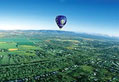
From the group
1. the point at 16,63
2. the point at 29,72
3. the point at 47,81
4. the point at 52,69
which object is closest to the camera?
the point at 47,81

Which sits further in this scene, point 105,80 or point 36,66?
point 36,66

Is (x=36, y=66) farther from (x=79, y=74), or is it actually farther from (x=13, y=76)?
(x=79, y=74)

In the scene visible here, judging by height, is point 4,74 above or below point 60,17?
below

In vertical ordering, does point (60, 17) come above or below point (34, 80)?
above

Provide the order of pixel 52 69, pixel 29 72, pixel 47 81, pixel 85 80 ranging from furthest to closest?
1. pixel 52 69
2. pixel 29 72
3. pixel 85 80
4. pixel 47 81

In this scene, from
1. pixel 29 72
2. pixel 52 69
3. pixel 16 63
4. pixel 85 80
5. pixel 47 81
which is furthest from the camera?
pixel 16 63

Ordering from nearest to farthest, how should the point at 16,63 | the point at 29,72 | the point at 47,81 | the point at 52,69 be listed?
1. the point at 47,81
2. the point at 29,72
3. the point at 52,69
4. the point at 16,63

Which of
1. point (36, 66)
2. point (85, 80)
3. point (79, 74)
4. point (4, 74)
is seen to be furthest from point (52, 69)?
point (4, 74)

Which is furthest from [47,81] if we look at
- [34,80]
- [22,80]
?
[22,80]

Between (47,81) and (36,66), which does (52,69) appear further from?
(47,81)
